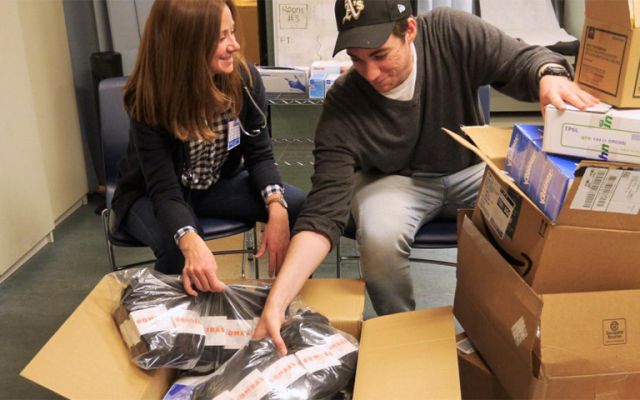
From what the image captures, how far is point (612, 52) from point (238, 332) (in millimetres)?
933

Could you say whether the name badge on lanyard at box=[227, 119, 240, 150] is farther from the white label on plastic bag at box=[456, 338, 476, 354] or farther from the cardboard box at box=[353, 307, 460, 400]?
the white label on plastic bag at box=[456, 338, 476, 354]

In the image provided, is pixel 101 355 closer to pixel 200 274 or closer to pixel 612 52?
pixel 200 274

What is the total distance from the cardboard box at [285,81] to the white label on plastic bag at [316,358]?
1.29 m

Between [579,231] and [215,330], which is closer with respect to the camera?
[579,231]

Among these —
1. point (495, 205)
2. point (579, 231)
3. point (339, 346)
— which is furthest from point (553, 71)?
point (339, 346)

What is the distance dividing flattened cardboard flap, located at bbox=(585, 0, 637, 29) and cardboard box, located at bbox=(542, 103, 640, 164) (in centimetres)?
15

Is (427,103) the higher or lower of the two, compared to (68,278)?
higher

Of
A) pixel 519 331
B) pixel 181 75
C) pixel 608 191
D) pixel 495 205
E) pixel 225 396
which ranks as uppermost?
pixel 181 75

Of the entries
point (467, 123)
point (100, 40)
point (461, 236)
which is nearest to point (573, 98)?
point (461, 236)

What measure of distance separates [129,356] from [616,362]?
95 centimetres

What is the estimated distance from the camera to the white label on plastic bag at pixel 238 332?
4.49 feet

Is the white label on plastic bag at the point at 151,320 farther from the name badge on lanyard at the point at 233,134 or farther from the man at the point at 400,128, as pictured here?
the name badge on lanyard at the point at 233,134

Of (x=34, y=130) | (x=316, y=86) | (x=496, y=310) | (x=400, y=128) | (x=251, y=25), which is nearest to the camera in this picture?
(x=496, y=310)

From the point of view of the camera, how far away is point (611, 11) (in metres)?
1.15
